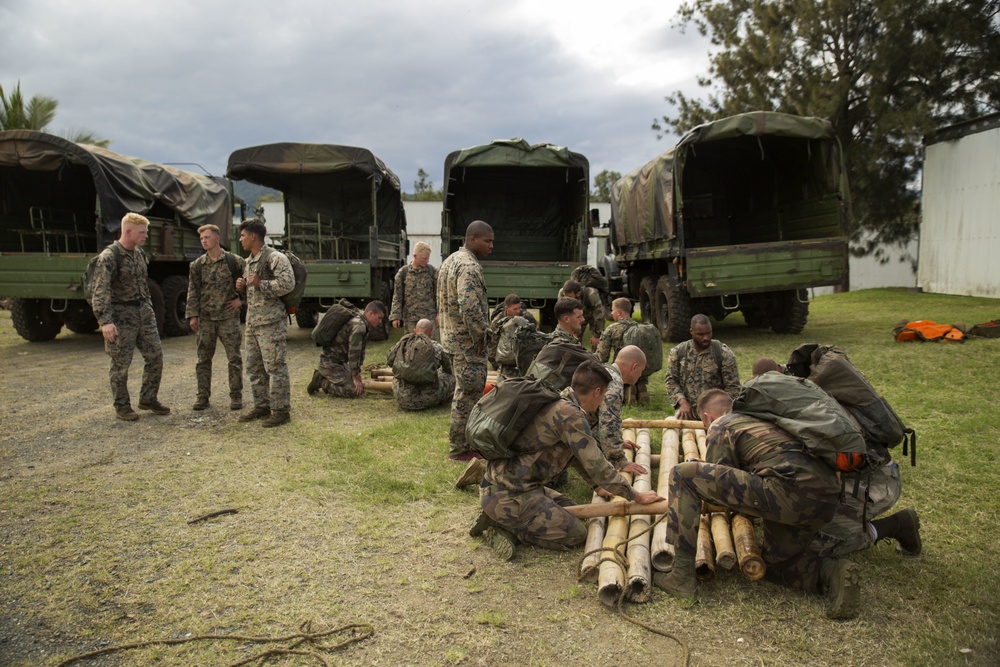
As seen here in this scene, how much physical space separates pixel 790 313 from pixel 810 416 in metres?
8.78

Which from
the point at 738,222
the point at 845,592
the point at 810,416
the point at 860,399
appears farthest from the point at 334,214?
the point at 845,592

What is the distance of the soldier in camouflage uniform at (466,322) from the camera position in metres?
5.05

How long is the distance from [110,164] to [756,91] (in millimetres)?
15271

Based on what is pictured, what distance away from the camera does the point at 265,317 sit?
596 cm

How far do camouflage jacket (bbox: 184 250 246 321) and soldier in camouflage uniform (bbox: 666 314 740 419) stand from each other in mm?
4161

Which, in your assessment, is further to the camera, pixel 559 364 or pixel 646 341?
pixel 646 341

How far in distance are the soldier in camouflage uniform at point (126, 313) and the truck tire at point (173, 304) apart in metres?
5.62

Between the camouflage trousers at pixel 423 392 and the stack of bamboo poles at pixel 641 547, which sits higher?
the camouflage trousers at pixel 423 392

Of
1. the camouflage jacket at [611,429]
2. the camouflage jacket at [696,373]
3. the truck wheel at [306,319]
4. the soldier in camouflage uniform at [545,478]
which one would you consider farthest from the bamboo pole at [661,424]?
the truck wheel at [306,319]

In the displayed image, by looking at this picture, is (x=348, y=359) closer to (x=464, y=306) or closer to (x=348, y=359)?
(x=348, y=359)

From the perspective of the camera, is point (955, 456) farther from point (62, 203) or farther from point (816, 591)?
point (62, 203)

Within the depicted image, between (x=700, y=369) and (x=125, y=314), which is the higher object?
(x=125, y=314)

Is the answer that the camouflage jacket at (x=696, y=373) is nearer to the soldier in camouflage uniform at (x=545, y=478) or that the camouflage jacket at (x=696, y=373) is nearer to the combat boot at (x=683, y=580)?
the soldier in camouflage uniform at (x=545, y=478)

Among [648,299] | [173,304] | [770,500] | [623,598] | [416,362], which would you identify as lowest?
[623,598]
